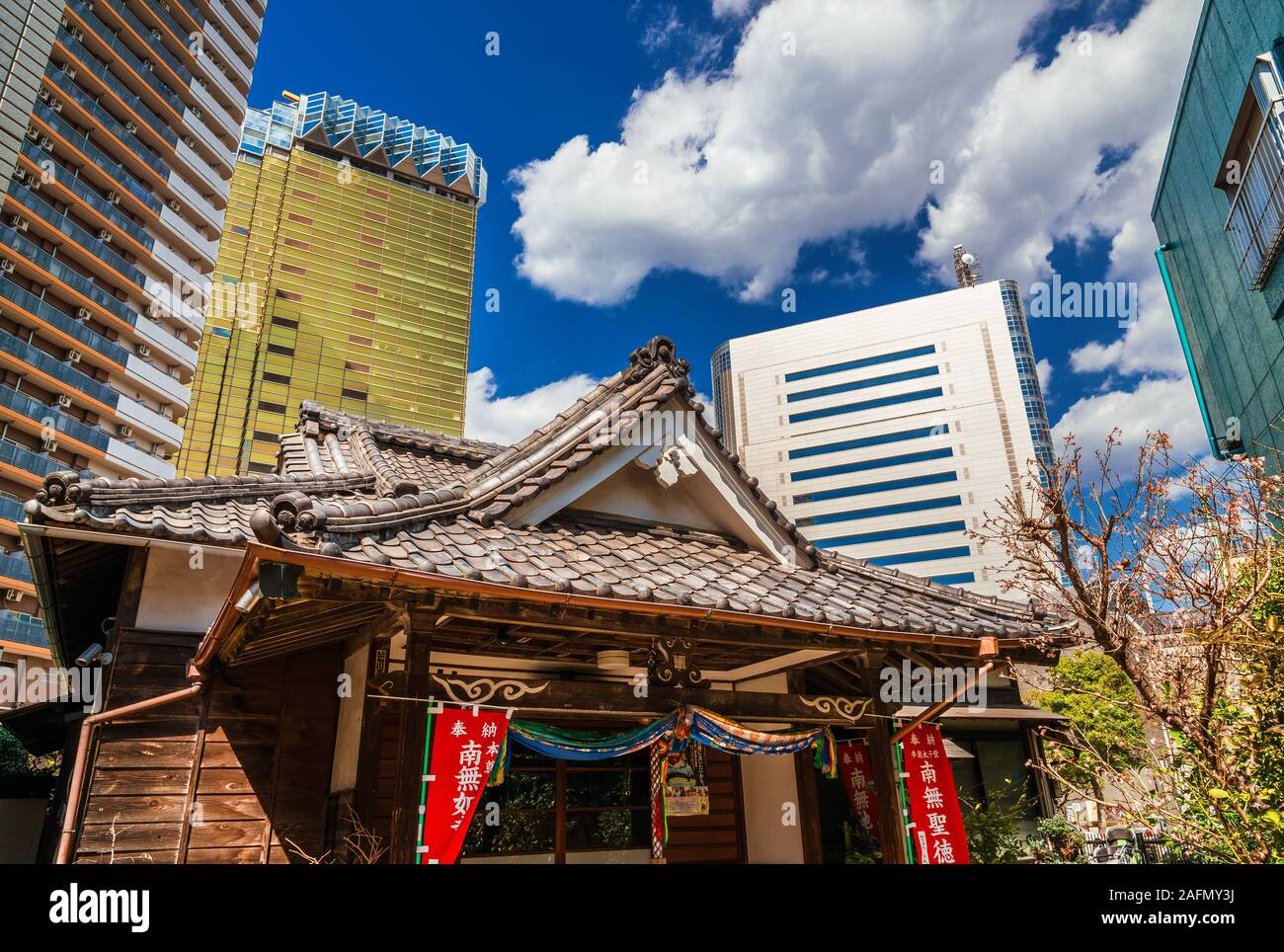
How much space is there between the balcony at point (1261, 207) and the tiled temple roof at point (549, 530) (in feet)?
34.4

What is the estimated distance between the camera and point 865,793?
33.2 ft

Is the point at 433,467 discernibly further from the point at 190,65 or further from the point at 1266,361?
the point at 190,65

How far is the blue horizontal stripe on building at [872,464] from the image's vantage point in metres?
89.4

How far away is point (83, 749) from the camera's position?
676 cm

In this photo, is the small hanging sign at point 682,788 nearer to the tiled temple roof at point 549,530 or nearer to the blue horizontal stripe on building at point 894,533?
the tiled temple roof at point 549,530

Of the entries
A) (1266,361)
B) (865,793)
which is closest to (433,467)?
(865,793)

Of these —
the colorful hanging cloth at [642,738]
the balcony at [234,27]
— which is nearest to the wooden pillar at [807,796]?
the colorful hanging cloth at [642,738]

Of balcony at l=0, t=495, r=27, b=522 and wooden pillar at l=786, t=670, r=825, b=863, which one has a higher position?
balcony at l=0, t=495, r=27, b=522

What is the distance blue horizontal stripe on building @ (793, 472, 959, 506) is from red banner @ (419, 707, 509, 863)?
89.1 metres

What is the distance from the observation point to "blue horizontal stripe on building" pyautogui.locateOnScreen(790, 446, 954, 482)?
293 feet

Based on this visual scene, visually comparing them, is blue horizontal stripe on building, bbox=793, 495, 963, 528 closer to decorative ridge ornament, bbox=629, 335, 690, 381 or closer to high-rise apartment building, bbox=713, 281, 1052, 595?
high-rise apartment building, bbox=713, 281, 1052, 595

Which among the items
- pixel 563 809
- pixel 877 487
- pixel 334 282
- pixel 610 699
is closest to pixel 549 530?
pixel 610 699

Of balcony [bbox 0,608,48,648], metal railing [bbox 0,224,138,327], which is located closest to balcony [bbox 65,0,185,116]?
metal railing [bbox 0,224,138,327]

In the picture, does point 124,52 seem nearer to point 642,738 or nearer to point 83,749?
point 83,749
